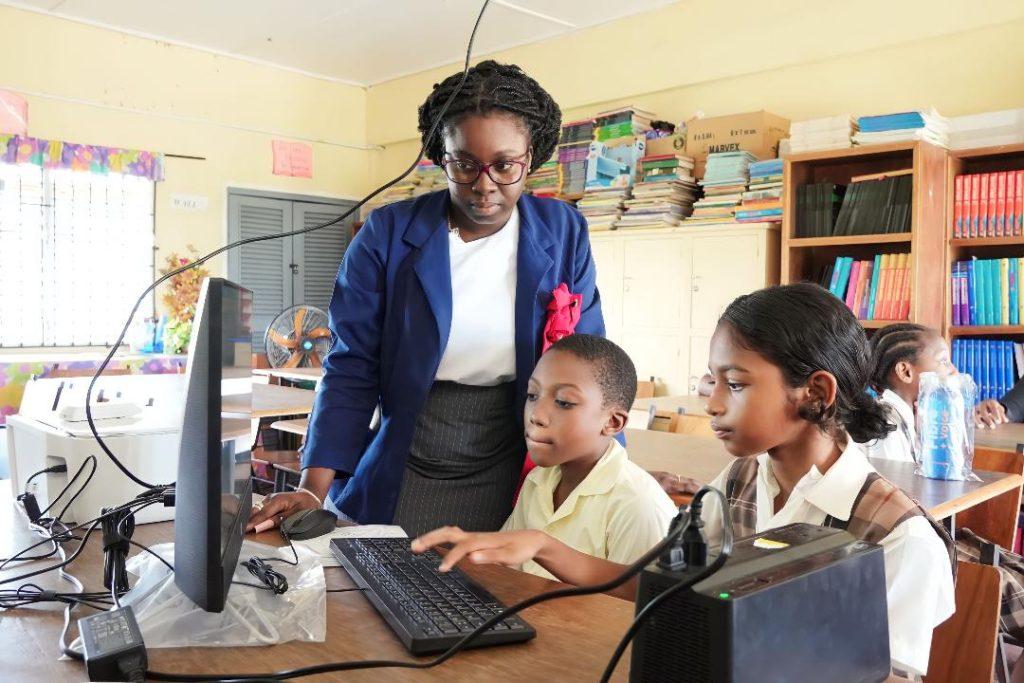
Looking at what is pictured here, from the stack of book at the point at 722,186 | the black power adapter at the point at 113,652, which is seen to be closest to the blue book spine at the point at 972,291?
the stack of book at the point at 722,186

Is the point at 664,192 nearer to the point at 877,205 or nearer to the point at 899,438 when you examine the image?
the point at 877,205

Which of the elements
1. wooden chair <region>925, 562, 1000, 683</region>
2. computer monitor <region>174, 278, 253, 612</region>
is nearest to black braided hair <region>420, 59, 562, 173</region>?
computer monitor <region>174, 278, 253, 612</region>

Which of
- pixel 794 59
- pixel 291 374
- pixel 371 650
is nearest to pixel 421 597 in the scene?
pixel 371 650

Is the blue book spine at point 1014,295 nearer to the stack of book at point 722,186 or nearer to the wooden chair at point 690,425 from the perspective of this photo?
the stack of book at point 722,186

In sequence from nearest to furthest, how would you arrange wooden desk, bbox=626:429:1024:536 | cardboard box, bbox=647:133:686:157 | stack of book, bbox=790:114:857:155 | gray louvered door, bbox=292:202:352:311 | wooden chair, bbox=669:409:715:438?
wooden desk, bbox=626:429:1024:536 < wooden chair, bbox=669:409:715:438 < stack of book, bbox=790:114:857:155 < cardboard box, bbox=647:133:686:157 < gray louvered door, bbox=292:202:352:311

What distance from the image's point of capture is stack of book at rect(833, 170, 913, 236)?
4.27 meters

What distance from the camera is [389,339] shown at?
5.32ft

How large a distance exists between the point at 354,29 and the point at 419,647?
6.41m

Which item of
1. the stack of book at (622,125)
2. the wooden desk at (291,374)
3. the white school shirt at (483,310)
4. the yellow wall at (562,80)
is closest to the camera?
the white school shirt at (483,310)

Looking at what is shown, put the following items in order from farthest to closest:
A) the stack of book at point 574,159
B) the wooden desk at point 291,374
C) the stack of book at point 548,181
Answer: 1. the stack of book at point 548,181
2. the stack of book at point 574,159
3. the wooden desk at point 291,374

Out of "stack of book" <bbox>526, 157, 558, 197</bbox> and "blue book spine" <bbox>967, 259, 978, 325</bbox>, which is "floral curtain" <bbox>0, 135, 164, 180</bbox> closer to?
"stack of book" <bbox>526, 157, 558, 197</bbox>

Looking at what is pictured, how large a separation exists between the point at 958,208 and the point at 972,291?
0.40 m

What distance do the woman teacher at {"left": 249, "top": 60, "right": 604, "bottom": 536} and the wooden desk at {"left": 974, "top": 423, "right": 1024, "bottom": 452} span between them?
2.24m

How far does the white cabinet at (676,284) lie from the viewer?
4902 mm
